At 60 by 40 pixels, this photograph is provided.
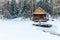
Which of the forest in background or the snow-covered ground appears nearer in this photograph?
the snow-covered ground

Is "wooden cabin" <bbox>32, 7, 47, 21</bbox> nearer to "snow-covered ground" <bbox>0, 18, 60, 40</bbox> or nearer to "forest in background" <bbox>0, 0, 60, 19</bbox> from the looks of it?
"forest in background" <bbox>0, 0, 60, 19</bbox>

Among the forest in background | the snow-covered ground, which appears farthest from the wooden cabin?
the snow-covered ground

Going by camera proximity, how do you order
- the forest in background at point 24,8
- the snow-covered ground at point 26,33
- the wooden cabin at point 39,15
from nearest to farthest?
the snow-covered ground at point 26,33, the wooden cabin at point 39,15, the forest in background at point 24,8

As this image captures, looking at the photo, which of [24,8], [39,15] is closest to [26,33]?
[39,15]

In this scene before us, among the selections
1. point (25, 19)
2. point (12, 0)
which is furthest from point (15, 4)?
point (25, 19)

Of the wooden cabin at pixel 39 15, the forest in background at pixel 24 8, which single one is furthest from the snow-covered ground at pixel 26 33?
the forest in background at pixel 24 8

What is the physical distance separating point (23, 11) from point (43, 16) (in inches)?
192

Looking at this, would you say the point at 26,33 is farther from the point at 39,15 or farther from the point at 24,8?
the point at 24,8

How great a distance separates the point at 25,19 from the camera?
22797 millimetres

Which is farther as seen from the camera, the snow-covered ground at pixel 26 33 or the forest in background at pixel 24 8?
the forest in background at pixel 24 8

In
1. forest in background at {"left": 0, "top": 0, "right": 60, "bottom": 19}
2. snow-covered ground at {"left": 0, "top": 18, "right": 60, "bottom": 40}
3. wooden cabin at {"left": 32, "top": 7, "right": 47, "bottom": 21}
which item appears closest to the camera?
snow-covered ground at {"left": 0, "top": 18, "right": 60, "bottom": 40}

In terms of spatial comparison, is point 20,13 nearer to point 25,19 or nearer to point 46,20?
point 25,19

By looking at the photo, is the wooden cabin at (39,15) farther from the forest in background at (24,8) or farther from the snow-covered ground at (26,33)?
the snow-covered ground at (26,33)

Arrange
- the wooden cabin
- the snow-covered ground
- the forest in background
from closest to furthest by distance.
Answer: the snow-covered ground, the wooden cabin, the forest in background
